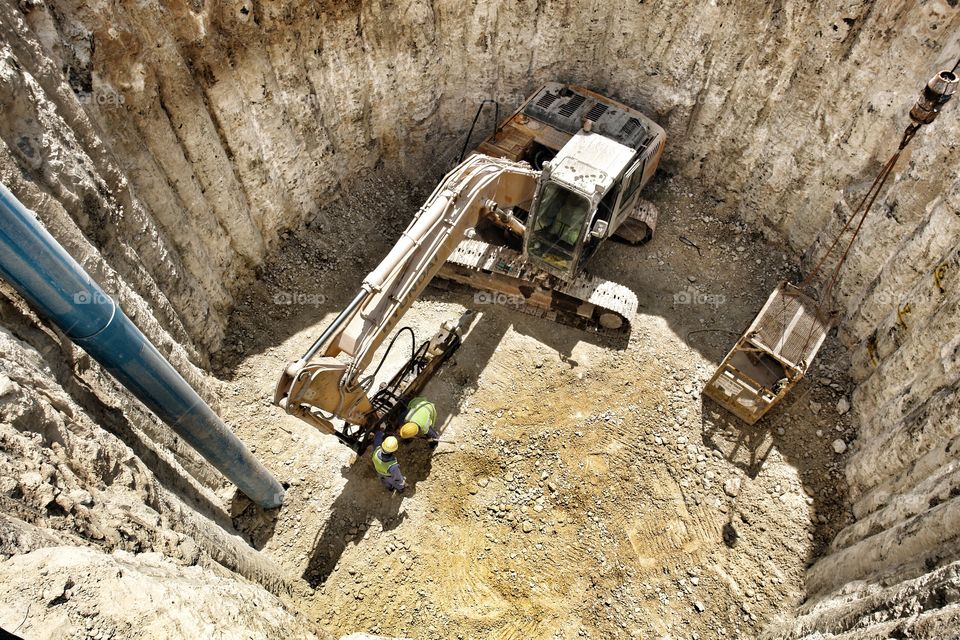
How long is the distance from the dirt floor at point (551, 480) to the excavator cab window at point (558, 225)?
53.5 inches

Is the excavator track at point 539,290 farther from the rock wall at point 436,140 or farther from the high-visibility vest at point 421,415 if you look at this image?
the high-visibility vest at point 421,415

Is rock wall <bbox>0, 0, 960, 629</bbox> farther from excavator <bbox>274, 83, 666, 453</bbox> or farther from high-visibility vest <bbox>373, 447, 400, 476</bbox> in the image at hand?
high-visibility vest <bbox>373, 447, 400, 476</bbox>

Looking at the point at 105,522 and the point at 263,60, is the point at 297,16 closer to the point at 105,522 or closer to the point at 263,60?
the point at 263,60

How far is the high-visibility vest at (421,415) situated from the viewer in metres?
8.46

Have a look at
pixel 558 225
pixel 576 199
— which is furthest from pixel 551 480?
pixel 576 199

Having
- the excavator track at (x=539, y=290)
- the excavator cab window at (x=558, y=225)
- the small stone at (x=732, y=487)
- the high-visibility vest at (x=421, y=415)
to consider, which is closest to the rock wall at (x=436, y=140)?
the small stone at (x=732, y=487)

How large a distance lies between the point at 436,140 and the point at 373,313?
6627 millimetres

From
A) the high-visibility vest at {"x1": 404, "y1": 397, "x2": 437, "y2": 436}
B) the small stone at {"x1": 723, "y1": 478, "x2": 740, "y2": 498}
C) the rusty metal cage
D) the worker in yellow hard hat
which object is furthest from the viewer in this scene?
the rusty metal cage

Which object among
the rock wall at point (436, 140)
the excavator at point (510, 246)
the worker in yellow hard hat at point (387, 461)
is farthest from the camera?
the worker in yellow hard hat at point (387, 461)

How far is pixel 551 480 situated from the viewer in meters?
9.05

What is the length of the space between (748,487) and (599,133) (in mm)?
6653

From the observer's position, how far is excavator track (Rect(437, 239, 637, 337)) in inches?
416

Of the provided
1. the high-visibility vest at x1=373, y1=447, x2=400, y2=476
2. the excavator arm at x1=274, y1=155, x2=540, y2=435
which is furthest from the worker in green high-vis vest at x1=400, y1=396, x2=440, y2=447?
the excavator arm at x1=274, y1=155, x2=540, y2=435

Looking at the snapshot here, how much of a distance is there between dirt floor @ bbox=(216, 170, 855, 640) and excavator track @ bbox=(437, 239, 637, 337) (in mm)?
280
